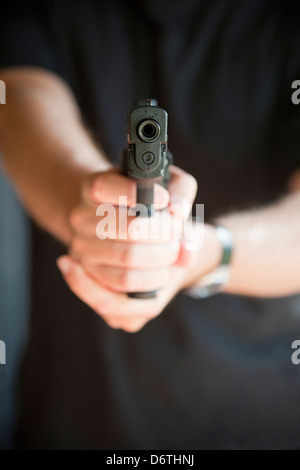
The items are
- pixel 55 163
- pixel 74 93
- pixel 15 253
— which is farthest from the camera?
pixel 15 253

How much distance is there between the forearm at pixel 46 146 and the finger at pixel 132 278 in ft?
0.22

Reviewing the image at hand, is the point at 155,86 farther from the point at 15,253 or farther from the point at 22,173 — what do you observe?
the point at 15,253

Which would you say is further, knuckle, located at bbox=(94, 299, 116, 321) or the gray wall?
the gray wall

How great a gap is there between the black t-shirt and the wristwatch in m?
0.05

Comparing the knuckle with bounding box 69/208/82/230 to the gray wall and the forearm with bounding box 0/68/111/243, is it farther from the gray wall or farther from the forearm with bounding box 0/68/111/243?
the gray wall

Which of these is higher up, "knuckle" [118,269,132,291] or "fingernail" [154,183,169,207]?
"fingernail" [154,183,169,207]

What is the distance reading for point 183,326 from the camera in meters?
0.38

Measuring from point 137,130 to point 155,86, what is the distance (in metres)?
0.28

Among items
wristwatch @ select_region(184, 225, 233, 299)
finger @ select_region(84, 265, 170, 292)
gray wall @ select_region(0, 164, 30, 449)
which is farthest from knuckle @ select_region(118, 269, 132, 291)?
gray wall @ select_region(0, 164, 30, 449)

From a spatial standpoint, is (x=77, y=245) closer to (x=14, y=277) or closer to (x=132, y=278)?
(x=132, y=278)

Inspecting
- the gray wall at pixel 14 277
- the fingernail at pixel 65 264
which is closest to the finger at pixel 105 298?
the fingernail at pixel 65 264

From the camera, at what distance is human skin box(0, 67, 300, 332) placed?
0.77 feet

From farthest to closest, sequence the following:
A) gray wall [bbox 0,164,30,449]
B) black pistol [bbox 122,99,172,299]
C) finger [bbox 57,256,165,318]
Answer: gray wall [bbox 0,164,30,449]
finger [bbox 57,256,165,318]
black pistol [bbox 122,99,172,299]

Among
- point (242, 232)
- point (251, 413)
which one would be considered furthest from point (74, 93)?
point (251, 413)
